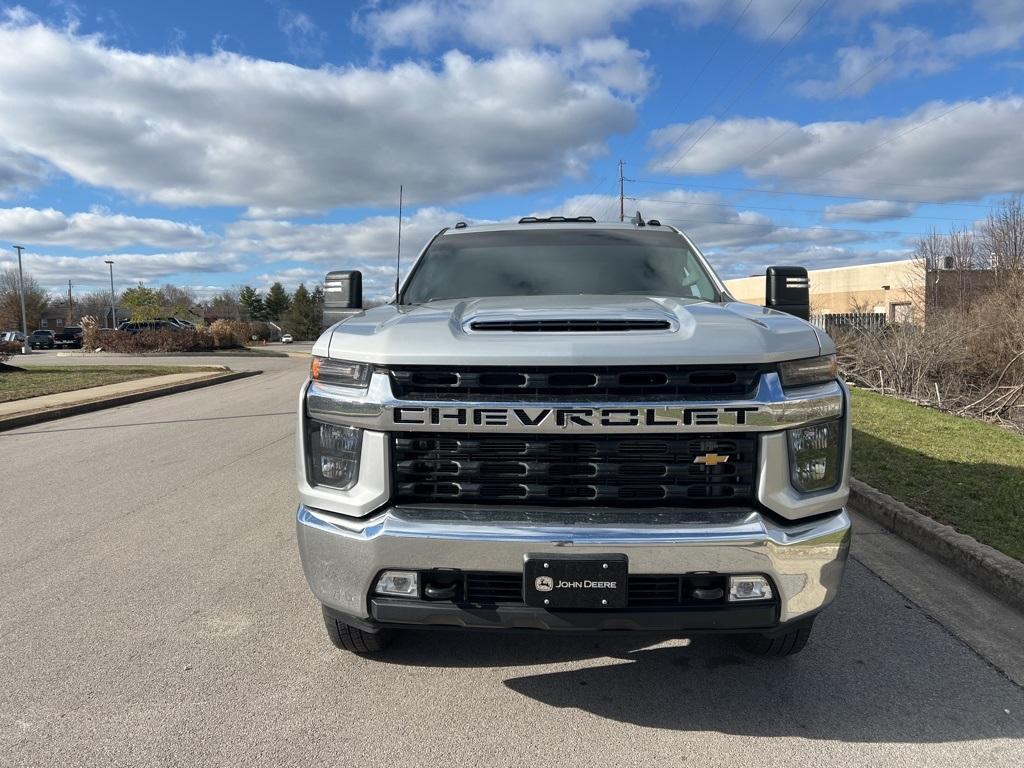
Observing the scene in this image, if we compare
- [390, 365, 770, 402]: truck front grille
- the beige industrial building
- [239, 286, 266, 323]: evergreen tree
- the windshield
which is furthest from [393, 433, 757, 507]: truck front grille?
[239, 286, 266, 323]: evergreen tree

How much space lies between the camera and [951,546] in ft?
14.3

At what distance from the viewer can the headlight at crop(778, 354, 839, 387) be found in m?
2.58

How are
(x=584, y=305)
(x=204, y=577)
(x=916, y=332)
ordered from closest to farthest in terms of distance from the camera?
(x=584, y=305) → (x=204, y=577) → (x=916, y=332)

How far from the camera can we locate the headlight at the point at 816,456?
2.55m

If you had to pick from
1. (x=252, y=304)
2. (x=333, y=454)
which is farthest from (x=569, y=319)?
(x=252, y=304)

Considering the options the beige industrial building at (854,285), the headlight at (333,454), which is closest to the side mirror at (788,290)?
the headlight at (333,454)

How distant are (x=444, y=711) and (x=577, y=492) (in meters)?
1.02

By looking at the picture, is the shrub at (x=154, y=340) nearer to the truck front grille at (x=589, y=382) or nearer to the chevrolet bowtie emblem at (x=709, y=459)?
the truck front grille at (x=589, y=382)

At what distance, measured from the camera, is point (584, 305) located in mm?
3174

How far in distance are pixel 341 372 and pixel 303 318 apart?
87096mm

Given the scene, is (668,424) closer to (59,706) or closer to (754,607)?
(754,607)

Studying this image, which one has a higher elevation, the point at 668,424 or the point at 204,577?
the point at 668,424

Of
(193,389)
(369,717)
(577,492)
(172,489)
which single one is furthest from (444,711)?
(193,389)

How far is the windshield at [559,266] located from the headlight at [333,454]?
1.53 m
